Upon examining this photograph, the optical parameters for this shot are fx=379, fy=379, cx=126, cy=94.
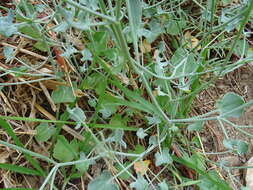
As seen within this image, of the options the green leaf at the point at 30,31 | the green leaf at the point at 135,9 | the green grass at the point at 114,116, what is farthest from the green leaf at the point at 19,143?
the green leaf at the point at 135,9

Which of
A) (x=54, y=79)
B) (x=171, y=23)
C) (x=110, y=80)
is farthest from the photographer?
(x=171, y=23)

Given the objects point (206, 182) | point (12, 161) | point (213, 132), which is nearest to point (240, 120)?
point (213, 132)

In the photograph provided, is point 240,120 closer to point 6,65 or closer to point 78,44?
point 78,44

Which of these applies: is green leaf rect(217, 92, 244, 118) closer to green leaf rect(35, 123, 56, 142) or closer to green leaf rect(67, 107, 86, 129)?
green leaf rect(67, 107, 86, 129)

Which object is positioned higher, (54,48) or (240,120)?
(54,48)

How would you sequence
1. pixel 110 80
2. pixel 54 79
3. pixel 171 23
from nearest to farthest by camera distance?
pixel 110 80 < pixel 54 79 < pixel 171 23

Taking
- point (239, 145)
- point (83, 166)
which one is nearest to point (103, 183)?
point (83, 166)

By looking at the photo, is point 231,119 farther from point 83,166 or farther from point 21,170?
point 21,170
